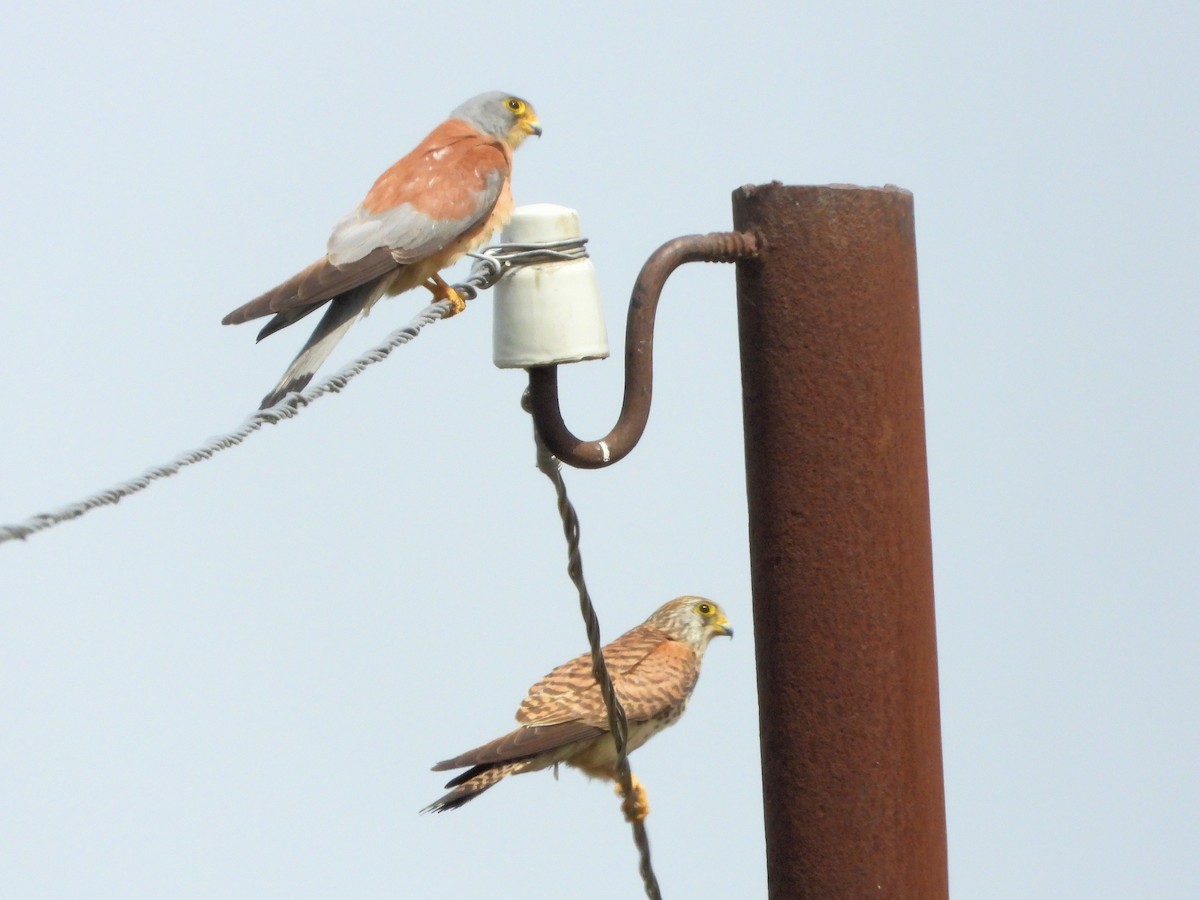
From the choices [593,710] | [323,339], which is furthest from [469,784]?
[323,339]

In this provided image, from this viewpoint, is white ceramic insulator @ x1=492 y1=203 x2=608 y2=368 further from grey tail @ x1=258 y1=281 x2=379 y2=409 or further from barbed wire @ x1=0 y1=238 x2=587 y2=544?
grey tail @ x1=258 y1=281 x2=379 y2=409

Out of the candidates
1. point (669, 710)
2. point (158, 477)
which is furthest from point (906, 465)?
point (669, 710)

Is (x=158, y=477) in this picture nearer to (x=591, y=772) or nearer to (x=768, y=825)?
(x=768, y=825)

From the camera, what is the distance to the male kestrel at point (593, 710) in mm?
4277

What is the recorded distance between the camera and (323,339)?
3.31 metres

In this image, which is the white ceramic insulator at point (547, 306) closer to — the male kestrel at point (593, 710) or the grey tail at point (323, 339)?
the grey tail at point (323, 339)

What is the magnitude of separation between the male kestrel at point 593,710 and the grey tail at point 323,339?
132cm

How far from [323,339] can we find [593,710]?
1.65m

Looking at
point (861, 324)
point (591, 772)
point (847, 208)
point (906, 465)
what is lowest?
point (591, 772)

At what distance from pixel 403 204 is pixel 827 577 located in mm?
1882

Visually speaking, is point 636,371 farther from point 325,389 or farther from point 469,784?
point 469,784

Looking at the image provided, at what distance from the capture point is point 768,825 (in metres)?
2.50

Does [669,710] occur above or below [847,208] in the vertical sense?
below

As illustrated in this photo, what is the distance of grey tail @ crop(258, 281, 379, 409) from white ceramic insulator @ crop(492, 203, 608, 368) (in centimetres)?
59
